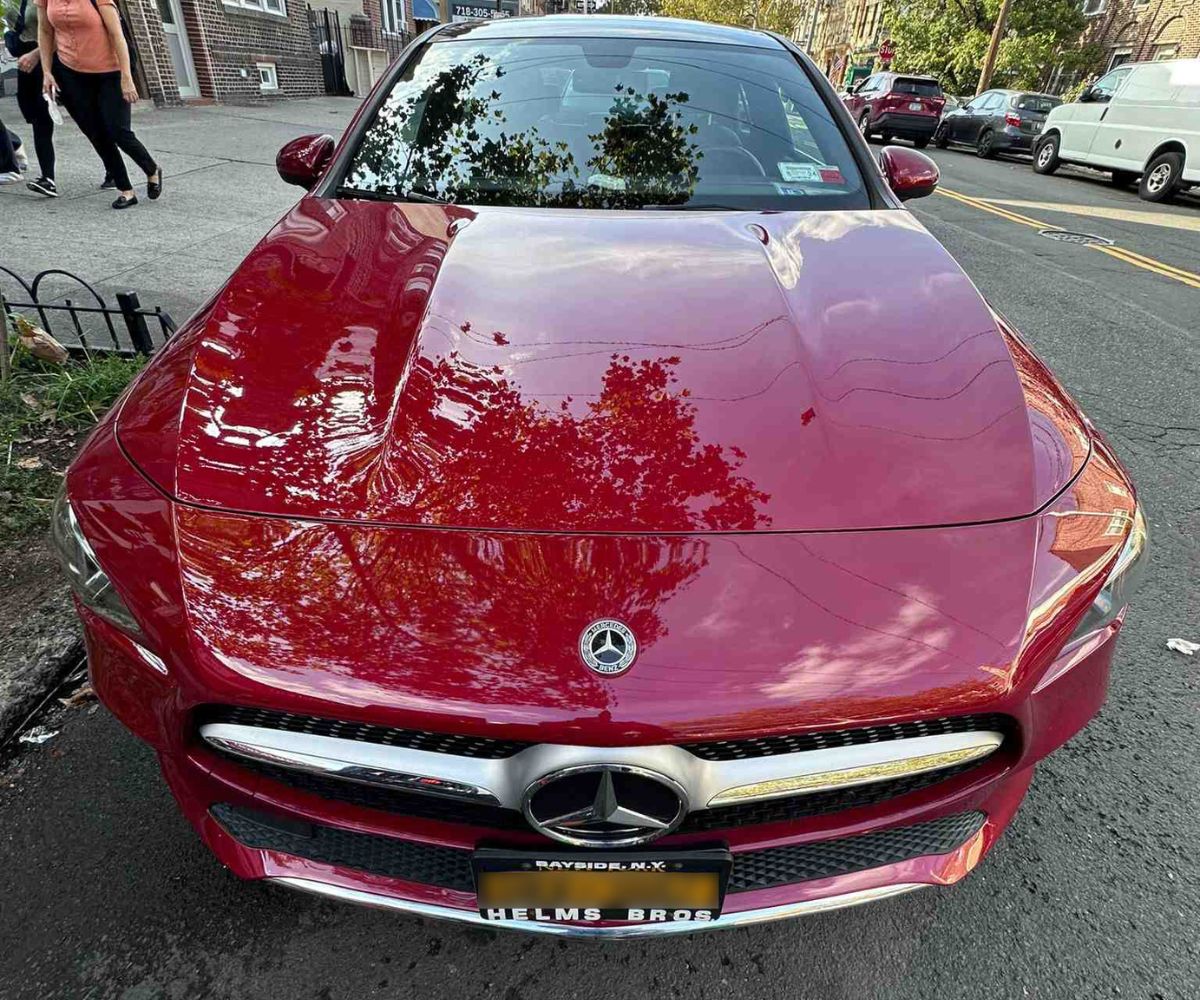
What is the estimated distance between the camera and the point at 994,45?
23.3 meters

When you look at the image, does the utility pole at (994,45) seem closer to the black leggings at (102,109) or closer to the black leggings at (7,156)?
the black leggings at (102,109)

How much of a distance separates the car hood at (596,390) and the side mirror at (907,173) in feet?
2.78

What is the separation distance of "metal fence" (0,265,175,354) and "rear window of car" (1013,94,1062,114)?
18.4 m

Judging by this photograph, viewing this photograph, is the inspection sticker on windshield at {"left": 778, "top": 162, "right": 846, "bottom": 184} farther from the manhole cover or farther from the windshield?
the manhole cover

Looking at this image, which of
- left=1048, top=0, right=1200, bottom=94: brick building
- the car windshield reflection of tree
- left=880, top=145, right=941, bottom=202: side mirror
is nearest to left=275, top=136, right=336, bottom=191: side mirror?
the car windshield reflection of tree

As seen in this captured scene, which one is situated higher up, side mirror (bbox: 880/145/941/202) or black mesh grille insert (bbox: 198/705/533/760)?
side mirror (bbox: 880/145/941/202)

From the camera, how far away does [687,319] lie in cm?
162

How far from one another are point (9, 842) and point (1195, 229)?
1210 cm

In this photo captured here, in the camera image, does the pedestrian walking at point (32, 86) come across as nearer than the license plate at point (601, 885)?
No

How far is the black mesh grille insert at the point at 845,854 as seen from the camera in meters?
1.25

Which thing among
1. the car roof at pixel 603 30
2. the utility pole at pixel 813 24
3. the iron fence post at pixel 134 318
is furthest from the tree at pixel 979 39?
the iron fence post at pixel 134 318

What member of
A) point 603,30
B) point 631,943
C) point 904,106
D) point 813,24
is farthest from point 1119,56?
point 813,24

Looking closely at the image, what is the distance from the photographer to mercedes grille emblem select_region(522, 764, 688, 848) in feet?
3.48

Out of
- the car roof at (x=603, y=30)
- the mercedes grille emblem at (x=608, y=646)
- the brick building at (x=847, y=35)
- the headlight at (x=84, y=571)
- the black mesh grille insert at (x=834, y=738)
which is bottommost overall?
the brick building at (x=847, y=35)
